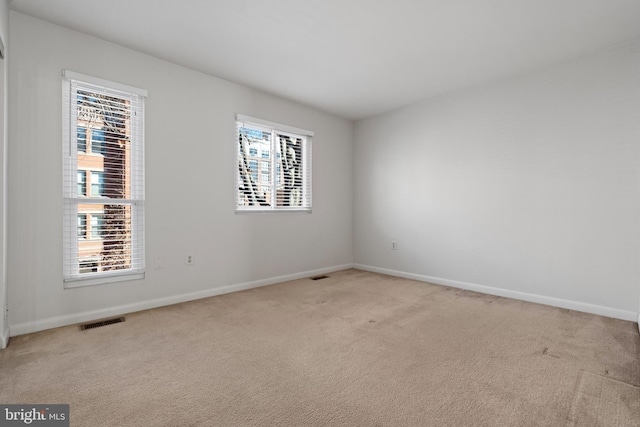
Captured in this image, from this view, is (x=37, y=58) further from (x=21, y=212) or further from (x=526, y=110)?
(x=526, y=110)

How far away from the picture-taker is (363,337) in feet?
8.24

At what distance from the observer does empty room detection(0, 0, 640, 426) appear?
1.82 meters

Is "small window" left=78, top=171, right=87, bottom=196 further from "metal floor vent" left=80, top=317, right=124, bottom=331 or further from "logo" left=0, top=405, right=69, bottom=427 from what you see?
"logo" left=0, top=405, right=69, bottom=427

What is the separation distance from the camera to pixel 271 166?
4379 mm

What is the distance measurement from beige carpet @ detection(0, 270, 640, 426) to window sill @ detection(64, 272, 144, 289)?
0.37 metres

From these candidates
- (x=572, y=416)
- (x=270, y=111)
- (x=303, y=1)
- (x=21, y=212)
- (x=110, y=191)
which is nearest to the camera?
(x=572, y=416)

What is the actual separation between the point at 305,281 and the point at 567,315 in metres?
2.99

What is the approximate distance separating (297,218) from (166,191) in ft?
6.19

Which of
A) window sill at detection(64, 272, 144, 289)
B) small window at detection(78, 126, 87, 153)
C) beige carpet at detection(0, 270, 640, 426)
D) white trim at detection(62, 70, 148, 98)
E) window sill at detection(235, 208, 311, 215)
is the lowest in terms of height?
beige carpet at detection(0, 270, 640, 426)

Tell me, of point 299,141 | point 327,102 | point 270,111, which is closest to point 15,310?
point 270,111

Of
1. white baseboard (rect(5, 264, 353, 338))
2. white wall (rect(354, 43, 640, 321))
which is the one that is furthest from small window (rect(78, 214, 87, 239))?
white wall (rect(354, 43, 640, 321))

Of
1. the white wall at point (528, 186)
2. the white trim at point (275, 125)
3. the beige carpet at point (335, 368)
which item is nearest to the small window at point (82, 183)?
the beige carpet at point (335, 368)

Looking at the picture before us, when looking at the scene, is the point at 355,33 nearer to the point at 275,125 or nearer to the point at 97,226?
the point at 275,125

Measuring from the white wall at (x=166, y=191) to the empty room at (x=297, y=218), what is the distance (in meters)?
0.02
